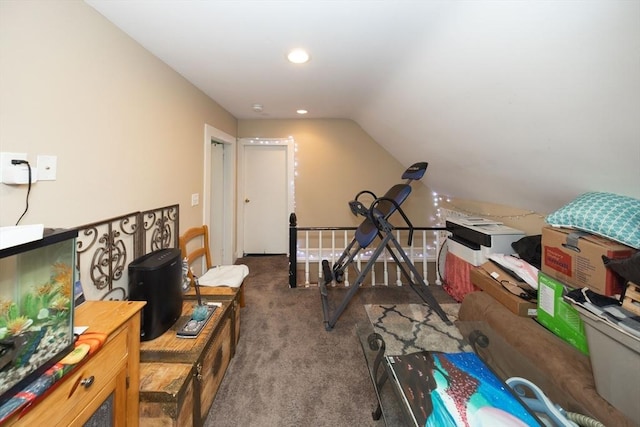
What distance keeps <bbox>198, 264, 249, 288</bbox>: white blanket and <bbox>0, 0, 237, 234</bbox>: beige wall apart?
784 millimetres

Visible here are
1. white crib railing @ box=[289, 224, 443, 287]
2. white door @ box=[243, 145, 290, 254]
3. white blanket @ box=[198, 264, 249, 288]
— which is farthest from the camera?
white door @ box=[243, 145, 290, 254]

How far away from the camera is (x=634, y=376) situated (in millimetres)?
1005

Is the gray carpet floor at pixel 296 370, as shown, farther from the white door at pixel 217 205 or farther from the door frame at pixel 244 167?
the door frame at pixel 244 167

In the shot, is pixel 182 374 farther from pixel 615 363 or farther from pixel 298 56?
pixel 298 56

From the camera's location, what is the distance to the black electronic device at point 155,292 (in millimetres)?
1476

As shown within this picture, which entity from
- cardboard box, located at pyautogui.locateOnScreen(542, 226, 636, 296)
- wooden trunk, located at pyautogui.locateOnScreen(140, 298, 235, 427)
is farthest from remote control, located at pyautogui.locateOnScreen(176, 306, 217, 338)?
cardboard box, located at pyautogui.locateOnScreen(542, 226, 636, 296)

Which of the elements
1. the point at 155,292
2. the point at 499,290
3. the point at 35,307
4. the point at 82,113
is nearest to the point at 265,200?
the point at 155,292

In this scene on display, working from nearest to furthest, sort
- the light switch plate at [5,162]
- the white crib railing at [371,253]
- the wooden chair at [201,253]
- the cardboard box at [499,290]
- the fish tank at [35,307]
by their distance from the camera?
1. the fish tank at [35,307]
2. the light switch plate at [5,162]
3. the cardboard box at [499,290]
4. the wooden chair at [201,253]
5. the white crib railing at [371,253]

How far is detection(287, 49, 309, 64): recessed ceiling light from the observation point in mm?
1830

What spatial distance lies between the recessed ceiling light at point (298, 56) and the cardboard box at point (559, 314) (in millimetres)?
2338

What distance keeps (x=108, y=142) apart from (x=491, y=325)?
2877 millimetres

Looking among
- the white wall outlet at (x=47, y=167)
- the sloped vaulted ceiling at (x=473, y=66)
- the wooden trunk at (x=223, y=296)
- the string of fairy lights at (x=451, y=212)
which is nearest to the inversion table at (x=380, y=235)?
the sloped vaulted ceiling at (x=473, y=66)

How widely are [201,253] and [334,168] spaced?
97.6 inches

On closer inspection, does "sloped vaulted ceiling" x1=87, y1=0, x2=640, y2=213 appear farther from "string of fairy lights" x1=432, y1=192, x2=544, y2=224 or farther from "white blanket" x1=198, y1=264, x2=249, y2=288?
"white blanket" x1=198, y1=264, x2=249, y2=288
